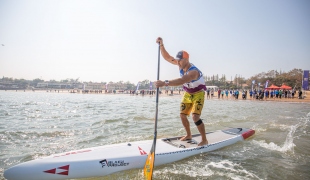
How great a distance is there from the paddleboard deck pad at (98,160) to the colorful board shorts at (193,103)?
1.02 m

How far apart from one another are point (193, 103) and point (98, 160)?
318cm

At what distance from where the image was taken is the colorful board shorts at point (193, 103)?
5.46 m

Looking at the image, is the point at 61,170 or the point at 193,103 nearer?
the point at 61,170

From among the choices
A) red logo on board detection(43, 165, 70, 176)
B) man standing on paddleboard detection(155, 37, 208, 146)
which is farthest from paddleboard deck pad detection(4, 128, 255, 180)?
man standing on paddleboard detection(155, 37, 208, 146)

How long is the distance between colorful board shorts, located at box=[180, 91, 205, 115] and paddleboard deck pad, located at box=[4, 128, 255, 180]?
1.02 meters

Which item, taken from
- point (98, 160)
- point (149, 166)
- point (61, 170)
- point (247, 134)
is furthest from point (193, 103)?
point (61, 170)

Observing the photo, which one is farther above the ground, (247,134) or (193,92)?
(193,92)

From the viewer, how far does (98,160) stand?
378cm

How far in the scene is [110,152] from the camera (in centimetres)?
417

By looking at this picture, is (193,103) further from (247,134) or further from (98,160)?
(98,160)

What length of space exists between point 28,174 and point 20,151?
2.58 m

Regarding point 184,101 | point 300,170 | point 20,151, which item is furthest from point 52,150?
point 300,170

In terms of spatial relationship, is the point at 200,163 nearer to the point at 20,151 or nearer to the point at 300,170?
the point at 300,170

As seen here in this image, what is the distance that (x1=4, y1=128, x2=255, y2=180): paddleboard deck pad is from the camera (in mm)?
3342
